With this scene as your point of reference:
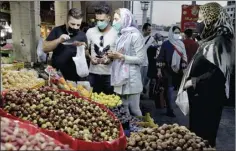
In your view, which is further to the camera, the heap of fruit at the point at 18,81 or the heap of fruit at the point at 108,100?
the heap of fruit at the point at 108,100

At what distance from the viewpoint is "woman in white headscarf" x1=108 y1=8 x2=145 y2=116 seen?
448cm

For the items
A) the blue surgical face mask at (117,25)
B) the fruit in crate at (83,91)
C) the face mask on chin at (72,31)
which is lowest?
the fruit in crate at (83,91)

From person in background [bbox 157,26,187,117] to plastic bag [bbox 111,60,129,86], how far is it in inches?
72.4

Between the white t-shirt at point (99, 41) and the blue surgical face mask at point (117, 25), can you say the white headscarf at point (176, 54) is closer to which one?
the white t-shirt at point (99, 41)

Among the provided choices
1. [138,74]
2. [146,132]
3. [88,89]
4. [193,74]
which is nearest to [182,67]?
[138,74]

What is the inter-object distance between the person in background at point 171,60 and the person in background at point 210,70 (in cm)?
281

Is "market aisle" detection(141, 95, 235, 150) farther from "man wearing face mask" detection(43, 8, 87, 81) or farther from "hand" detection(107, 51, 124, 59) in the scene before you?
"man wearing face mask" detection(43, 8, 87, 81)

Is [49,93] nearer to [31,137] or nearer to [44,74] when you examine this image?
[31,137]

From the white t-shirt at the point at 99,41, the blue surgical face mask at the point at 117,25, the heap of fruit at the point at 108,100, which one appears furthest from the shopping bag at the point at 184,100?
the white t-shirt at the point at 99,41

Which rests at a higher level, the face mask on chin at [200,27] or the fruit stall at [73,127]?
the face mask on chin at [200,27]

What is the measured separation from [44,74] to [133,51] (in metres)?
1.44

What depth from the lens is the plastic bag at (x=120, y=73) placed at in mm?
4531

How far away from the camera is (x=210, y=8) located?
10.4ft

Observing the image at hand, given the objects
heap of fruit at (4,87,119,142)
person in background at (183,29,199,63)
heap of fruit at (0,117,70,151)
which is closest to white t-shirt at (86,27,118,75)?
heap of fruit at (4,87,119,142)
